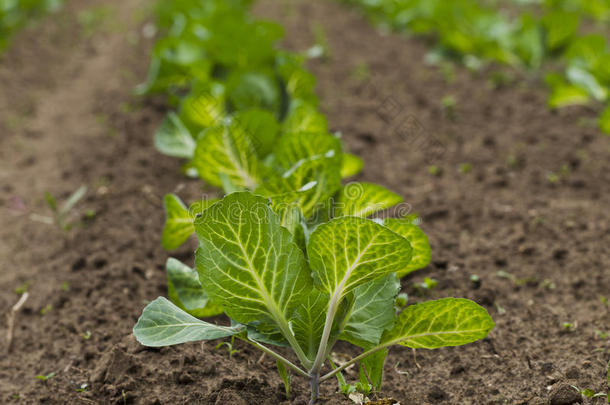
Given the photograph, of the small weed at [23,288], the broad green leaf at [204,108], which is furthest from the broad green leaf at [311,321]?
the broad green leaf at [204,108]

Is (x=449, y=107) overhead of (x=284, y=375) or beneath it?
beneath

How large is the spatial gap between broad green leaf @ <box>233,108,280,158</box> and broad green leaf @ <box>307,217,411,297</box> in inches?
48.4

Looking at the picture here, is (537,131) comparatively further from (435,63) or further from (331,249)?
(331,249)

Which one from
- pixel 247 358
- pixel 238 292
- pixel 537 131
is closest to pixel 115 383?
pixel 247 358

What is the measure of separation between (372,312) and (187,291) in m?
0.65

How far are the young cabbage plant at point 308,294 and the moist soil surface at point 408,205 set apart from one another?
8.4 inches

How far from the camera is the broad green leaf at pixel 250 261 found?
5.16 feet

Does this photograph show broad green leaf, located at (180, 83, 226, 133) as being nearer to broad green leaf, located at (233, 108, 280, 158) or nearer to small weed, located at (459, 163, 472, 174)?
broad green leaf, located at (233, 108, 280, 158)

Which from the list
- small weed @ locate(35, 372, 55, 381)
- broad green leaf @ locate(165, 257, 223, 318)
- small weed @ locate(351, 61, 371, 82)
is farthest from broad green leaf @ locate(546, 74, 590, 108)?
small weed @ locate(35, 372, 55, 381)

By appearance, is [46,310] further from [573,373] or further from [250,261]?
[573,373]

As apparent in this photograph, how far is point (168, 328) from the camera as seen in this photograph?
1594 mm

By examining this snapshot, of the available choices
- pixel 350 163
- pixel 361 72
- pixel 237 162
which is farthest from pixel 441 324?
pixel 361 72

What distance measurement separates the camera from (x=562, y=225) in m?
2.96

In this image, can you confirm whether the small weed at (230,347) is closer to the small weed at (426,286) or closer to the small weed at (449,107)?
the small weed at (426,286)
